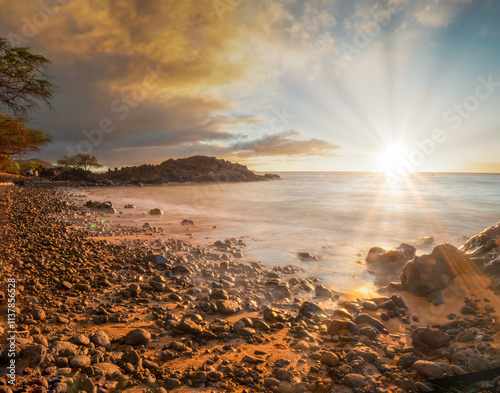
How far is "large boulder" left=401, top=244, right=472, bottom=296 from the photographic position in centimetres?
692

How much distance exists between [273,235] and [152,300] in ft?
32.5

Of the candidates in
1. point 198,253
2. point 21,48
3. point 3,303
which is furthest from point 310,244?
point 21,48

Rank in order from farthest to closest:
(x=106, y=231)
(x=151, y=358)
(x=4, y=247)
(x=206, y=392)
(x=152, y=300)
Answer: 1. (x=106, y=231)
2. (x=4, y=247)
3. (x=152, y=300)
4. (x=151, y=358)
5. (x=206, y=392)

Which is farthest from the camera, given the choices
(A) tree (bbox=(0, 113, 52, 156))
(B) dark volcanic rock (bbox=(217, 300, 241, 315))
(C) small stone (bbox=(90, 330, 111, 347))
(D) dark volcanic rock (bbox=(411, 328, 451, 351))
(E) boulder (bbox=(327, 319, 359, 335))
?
(A) tree (bbox=(0, 113, 52, 156))

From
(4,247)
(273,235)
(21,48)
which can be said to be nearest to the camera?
(4,247)

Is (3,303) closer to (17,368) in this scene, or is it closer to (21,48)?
(17,368)

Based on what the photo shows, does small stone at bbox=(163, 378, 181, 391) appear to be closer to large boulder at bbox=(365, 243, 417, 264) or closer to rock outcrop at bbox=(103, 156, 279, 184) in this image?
large boulder at bbox=(365, 243, 417, 264)

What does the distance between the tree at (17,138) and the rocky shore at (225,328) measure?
541 inches

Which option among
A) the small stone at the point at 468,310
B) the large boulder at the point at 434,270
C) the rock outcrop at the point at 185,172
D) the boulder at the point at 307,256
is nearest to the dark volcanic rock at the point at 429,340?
the small stone at the point at 468,310

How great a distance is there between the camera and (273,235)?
14945 mm

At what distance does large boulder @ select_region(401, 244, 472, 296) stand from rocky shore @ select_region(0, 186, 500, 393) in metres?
0.03

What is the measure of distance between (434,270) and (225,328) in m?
6.11

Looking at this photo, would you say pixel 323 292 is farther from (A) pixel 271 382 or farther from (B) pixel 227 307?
(A) pixel 271 382

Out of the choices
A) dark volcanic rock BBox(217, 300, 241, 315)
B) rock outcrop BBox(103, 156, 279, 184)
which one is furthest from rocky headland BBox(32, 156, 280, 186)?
dark volcanic rock BBox(217, 300, 241, 315)
